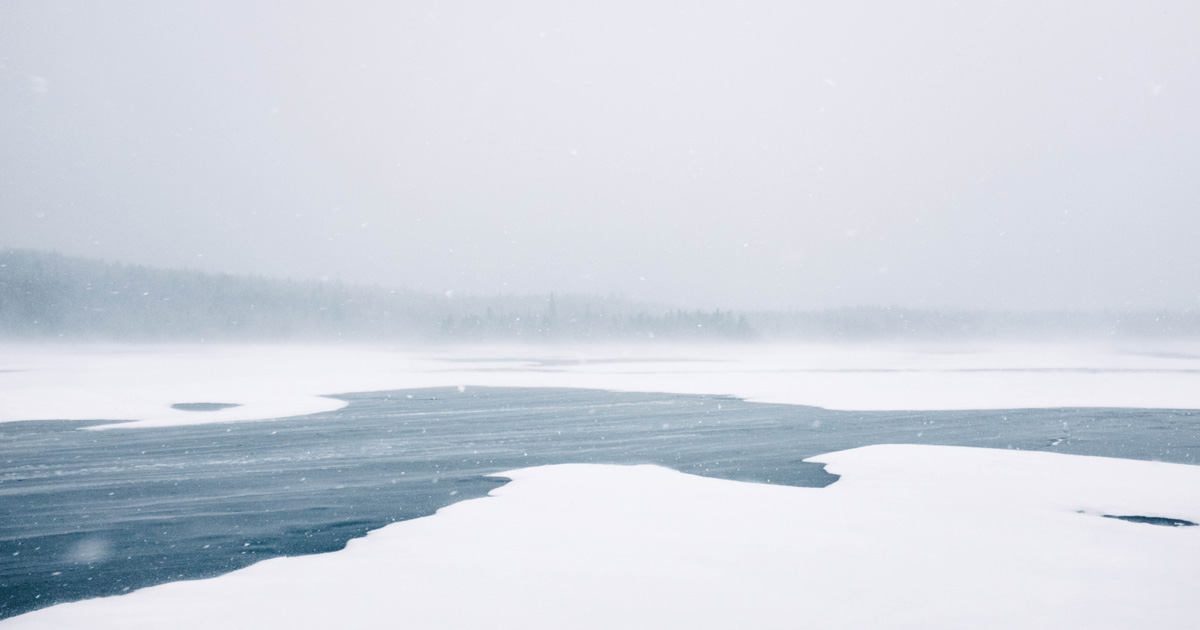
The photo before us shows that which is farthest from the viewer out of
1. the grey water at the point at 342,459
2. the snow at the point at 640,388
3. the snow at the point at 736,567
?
the snow at the point at 640,388

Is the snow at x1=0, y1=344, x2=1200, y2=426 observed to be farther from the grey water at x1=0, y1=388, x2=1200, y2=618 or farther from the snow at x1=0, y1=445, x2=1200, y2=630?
the snow at x1=0, y1=445, x2=1200, y2=630

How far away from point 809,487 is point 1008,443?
6.72 metres

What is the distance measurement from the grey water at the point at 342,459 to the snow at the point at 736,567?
864 mm

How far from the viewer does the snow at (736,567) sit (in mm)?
6250

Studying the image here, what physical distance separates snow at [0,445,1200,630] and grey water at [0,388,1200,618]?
0.86 meters

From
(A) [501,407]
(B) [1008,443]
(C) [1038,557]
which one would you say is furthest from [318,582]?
(A) [501,407]

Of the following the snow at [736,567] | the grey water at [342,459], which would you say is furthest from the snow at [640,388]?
the snow at [736,567]

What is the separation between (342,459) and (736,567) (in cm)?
908

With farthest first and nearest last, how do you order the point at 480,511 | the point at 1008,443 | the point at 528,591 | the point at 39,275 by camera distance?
the point at 39,275, the point at 1008,443, the point at 480,511, the point at 528,591

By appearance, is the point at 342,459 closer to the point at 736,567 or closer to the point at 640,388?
the point at 736,567

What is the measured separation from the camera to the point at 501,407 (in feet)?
81.9

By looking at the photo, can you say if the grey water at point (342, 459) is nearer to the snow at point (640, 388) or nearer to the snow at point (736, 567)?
the snow at point (736, 567)

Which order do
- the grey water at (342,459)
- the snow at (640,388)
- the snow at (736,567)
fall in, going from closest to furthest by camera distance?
1. the snow at (736,567)
2. the grey water at (342,459)
3. the snow at (640,388)

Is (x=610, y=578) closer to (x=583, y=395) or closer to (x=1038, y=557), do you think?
(x=1038, y=557)
